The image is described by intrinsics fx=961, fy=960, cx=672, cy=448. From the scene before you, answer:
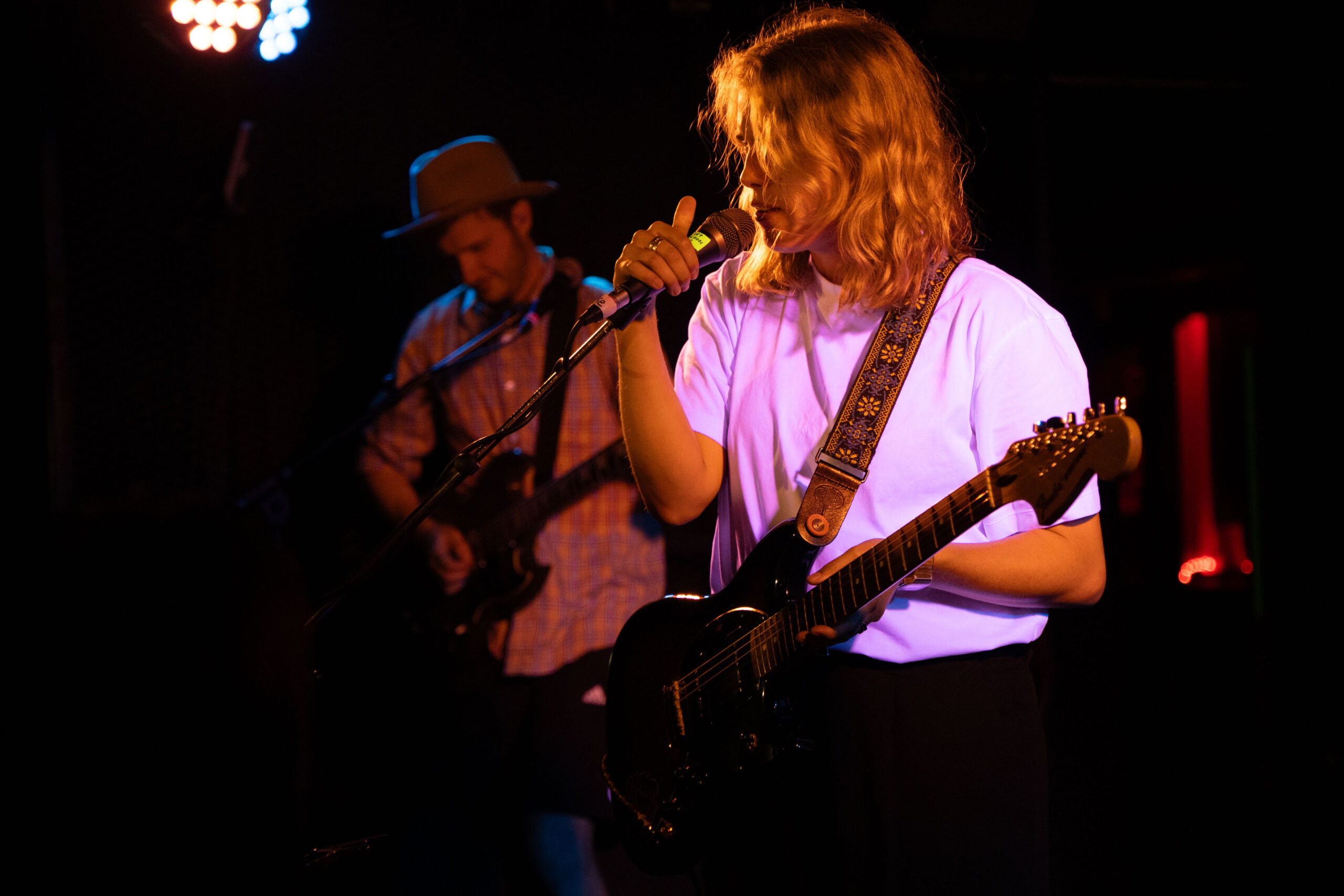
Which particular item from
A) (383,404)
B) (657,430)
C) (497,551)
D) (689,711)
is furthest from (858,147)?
(383,404)

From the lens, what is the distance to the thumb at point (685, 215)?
4.72ft

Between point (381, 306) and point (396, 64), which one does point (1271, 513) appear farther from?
point (396, 64)

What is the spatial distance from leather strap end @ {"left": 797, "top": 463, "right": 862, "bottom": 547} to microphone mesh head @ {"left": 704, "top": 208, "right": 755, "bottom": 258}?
1.20 ft

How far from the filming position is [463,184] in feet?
10.2

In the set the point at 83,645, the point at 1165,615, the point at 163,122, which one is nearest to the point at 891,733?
the point at 83,645

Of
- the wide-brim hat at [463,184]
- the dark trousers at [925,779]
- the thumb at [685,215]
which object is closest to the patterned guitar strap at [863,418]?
the dark trousers at [925,779]

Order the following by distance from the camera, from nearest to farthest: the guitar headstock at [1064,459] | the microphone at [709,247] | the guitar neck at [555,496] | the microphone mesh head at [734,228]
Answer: the guitar headstock at [1064,459], the microphone at [709,247], the microphone mesh head at [734,228], the guitar neck at [555,496]

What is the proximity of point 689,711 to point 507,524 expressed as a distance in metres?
A: 1.53

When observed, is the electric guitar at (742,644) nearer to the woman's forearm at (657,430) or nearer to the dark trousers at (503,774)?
the woman's forearm at (657,430)

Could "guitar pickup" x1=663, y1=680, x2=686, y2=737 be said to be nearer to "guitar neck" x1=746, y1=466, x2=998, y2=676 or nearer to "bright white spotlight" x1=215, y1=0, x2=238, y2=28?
"guitar neck" x1=746, y1=466, x2=998, y2=676

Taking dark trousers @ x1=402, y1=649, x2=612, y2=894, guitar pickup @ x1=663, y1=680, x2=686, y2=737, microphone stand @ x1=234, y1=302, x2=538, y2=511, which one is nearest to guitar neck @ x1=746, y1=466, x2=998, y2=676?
guitar pickup @ x1=663, y1=680, x2=686, y2=737

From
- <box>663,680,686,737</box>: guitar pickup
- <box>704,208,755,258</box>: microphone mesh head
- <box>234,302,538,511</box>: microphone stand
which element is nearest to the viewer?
<box>704,208,755,258</box>: microphone mesh head

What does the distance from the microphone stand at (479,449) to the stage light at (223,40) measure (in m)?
2.36

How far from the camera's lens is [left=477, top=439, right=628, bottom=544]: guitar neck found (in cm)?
288
